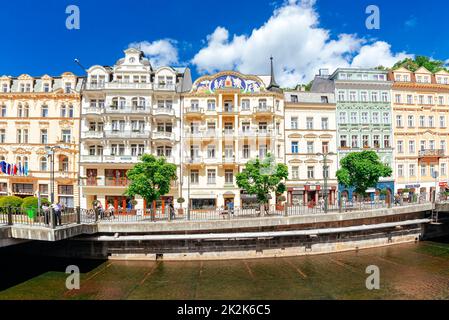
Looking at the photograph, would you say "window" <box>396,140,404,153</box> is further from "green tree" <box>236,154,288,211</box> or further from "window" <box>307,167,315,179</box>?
"green tree" <box>236,154,288,211</box>

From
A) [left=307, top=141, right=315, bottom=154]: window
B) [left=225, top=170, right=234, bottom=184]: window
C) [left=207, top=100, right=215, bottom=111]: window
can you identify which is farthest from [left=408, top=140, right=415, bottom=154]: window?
[left=207, top=100, right=215, bottom=111]: window

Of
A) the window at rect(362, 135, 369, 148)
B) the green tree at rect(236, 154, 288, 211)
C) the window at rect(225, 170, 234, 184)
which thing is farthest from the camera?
the window at rect(362, 135, 369, 148)

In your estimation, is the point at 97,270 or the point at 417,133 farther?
the point at 417,133

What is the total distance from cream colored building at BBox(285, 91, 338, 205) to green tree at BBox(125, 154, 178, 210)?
1815 cm

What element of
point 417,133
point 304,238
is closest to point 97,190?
point 304,238

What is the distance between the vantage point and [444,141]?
4122 cm

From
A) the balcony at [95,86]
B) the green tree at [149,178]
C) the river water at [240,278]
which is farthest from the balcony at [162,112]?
the river water at [240,278]

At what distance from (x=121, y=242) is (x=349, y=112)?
32.1m

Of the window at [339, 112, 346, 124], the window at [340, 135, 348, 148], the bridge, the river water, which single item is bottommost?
the river water

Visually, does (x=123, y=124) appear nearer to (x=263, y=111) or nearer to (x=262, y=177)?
(x=263, y=111)

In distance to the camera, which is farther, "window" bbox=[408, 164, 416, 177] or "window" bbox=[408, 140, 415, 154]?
"window" bbox=[408, 140, 415, 154]

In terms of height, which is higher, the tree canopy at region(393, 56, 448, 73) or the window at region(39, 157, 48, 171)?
the tree canopy at region(393, 56, 448, 73)

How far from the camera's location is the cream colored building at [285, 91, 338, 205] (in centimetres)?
3741
